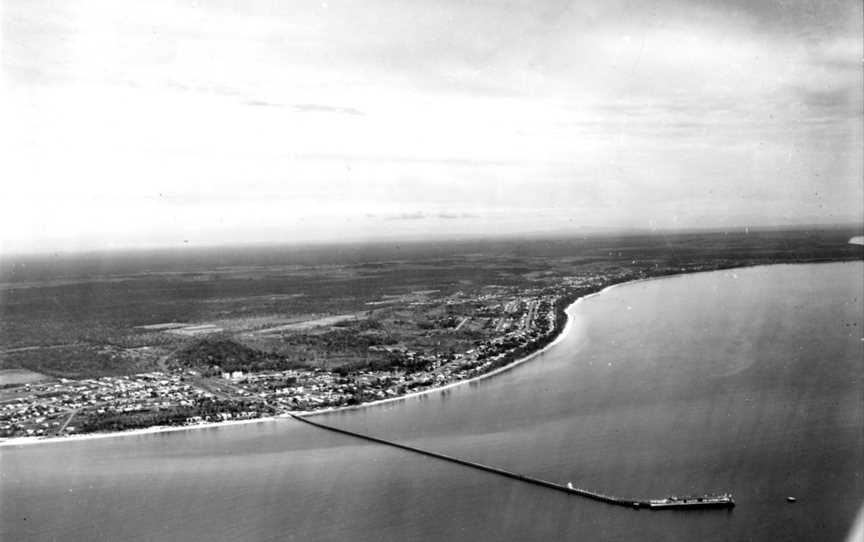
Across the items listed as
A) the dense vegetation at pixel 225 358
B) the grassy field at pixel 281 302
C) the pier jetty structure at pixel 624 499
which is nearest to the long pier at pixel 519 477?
the pier jetty structure at pixel 624 499

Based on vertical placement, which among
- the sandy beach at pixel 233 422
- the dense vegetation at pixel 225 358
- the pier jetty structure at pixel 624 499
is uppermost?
the dense vegetation at pixel 225 358

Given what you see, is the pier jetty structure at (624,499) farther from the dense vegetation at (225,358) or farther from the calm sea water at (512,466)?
the dense vegetation at (225,358)

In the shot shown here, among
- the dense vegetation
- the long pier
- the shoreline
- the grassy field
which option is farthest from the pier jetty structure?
the grassy field

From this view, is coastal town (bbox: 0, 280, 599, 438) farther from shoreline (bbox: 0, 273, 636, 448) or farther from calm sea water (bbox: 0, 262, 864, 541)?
calm sea water (bbox: 0, 262, 864, 541)

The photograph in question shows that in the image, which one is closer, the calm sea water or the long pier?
the calm sea water

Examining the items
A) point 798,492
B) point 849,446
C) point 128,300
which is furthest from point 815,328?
point 128,300

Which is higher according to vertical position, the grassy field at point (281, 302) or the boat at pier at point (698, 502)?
the grassy field at point (281, 302)
